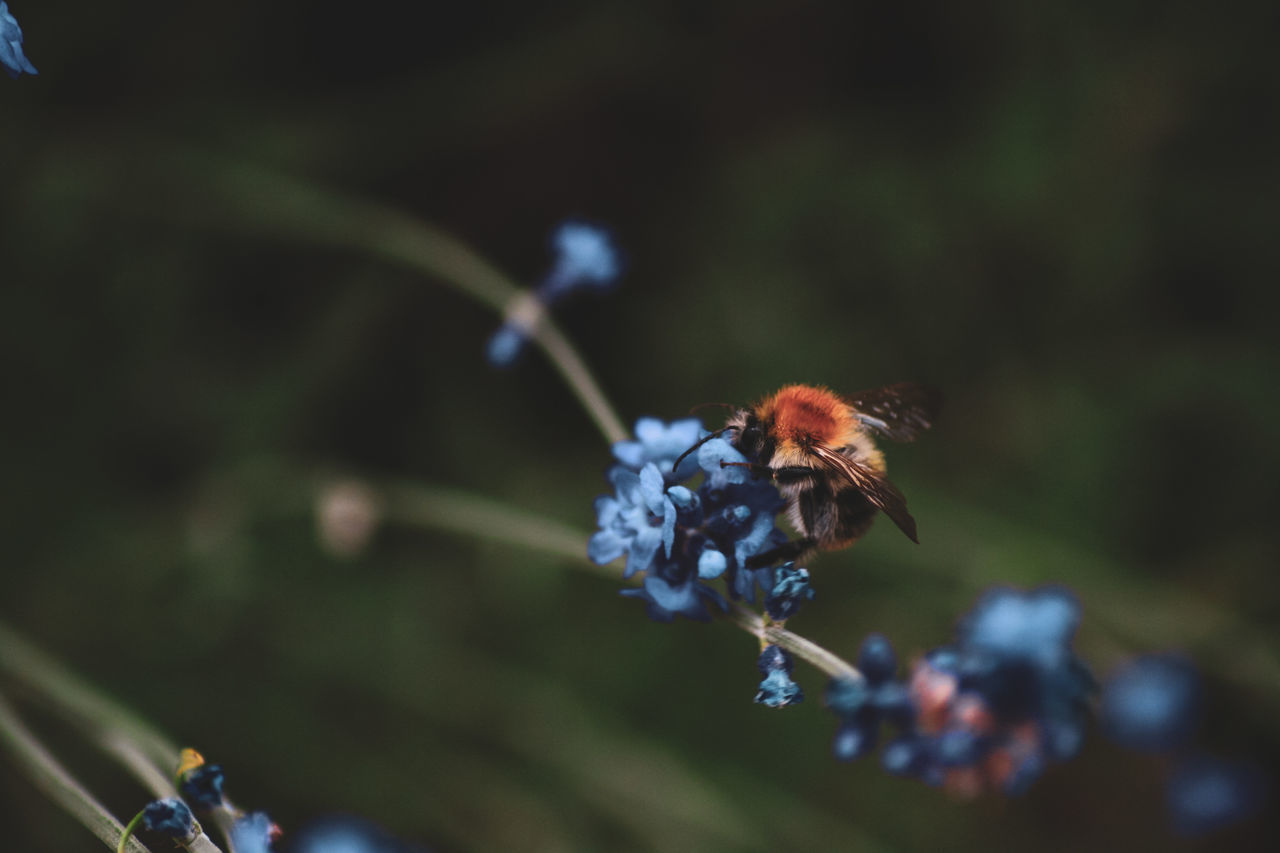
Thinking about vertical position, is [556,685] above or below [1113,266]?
below

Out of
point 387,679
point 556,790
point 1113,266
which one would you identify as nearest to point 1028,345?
point 1113,266

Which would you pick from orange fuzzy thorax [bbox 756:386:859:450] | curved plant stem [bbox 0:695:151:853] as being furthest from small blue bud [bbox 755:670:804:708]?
curved plant stem [bbox 0:695:151:853]

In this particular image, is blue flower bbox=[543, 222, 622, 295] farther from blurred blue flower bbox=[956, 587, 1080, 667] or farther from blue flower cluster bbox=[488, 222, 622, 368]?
blurred blue flower bbox=[956, 587, 1080, 667]

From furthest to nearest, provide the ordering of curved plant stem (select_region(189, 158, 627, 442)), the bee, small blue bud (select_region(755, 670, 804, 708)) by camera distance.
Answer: curved plant stem (select_region(189, 158, 627, 442))
the bee
small blue bud (select_region(755, 670, 804, 708))

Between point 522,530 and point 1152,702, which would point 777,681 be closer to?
point 522,530

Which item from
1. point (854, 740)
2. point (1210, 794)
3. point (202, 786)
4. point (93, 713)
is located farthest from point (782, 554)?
point (1210, 794)

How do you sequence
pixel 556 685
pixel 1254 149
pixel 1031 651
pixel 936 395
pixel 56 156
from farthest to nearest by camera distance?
pixel 1254 149, pixel 556 685, pixel 56 156, pixel 936 395, pixel 1031 651

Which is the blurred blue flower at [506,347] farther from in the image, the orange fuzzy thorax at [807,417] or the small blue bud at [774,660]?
the small blue bud at [774,660]

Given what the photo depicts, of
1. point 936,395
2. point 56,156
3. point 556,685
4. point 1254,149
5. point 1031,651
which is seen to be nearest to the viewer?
point 1031,651

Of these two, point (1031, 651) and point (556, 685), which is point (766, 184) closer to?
point (556, 685)
